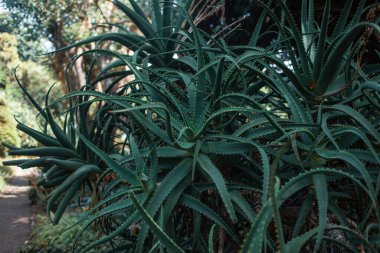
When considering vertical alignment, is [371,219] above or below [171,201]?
below

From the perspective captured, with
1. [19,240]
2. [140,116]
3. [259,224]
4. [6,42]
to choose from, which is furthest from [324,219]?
[6,42]

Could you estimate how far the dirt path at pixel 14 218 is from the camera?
702 centimetres

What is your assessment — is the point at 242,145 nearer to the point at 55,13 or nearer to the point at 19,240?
the point at 19,240

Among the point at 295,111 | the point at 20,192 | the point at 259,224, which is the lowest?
the point at 20,192

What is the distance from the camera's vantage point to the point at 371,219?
131cm

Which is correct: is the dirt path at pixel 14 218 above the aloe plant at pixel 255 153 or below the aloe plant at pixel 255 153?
below

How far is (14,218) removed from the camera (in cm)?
901

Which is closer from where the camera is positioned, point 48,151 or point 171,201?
point 171,201

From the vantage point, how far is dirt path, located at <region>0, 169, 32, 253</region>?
7020mm

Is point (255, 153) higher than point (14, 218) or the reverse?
higher

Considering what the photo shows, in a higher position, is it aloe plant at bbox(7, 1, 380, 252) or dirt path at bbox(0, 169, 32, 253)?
aloe plant at bbox(7, 1, 380, 252)

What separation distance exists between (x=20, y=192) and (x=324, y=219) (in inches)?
519

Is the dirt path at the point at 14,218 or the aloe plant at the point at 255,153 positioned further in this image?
the dirt path at the point at 14,218

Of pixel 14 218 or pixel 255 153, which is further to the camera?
pixel 14 218
